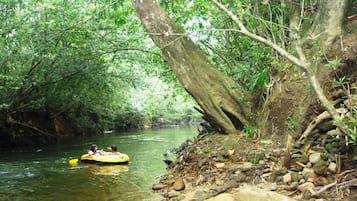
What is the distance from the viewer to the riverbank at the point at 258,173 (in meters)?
3.94

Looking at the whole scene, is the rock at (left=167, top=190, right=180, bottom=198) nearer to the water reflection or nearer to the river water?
the river water

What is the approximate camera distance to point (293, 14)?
20.4 feet

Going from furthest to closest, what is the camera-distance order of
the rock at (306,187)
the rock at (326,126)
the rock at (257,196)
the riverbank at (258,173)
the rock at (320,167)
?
the rock at (326,126) < the rock at (320,167) < the rock at (306,187) < the riverbank at (258,173) < the rock at (257,196)

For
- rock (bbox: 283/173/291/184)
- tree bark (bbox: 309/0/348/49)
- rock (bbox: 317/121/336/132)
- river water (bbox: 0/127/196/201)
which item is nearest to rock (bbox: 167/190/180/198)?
river water (bbox: 0/127/196/201)

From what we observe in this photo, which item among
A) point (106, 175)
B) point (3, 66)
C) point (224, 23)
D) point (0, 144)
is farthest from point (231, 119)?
point (0, 144)

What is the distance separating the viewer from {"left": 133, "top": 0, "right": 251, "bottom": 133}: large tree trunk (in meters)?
6.77

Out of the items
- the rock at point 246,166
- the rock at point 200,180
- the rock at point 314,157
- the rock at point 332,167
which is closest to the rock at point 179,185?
the rock at point 200,180

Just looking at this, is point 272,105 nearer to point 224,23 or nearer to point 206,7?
point 224,23

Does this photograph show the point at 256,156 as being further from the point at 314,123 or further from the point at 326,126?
the point at 326,126

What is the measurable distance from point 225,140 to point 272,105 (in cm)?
103

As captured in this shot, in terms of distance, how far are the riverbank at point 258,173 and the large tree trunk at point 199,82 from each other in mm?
417

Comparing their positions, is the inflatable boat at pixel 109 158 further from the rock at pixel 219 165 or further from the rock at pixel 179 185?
the rock at pixel 219 165

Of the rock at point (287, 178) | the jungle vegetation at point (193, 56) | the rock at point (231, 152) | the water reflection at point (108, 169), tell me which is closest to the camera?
the rock at point (287, 178)

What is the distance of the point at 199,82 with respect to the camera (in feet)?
22.4
